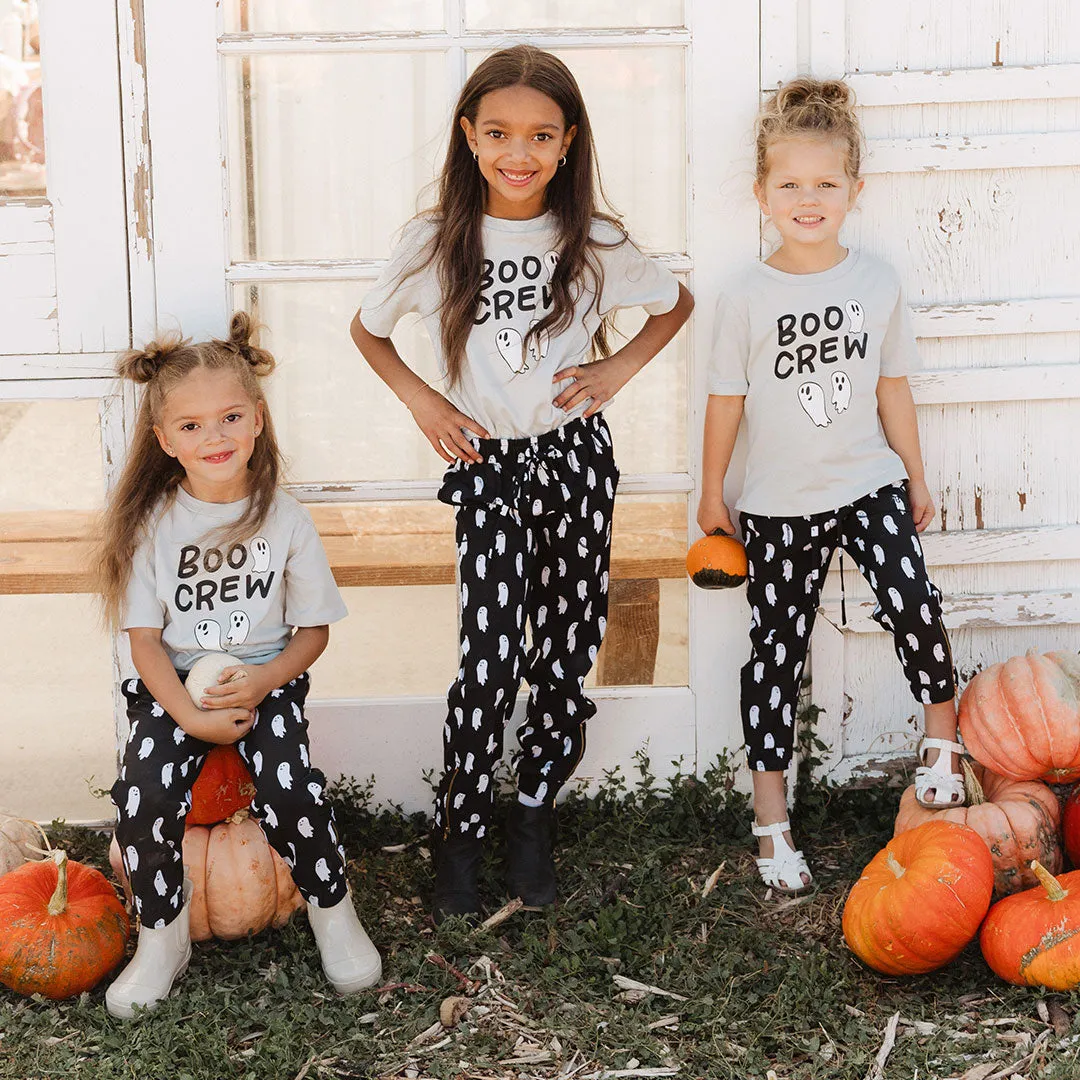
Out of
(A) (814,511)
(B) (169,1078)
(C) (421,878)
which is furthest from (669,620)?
(B) (169,1078)

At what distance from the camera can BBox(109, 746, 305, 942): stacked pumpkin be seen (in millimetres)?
2629

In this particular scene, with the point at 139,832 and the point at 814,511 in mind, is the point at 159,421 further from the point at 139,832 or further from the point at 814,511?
the point at 814,511

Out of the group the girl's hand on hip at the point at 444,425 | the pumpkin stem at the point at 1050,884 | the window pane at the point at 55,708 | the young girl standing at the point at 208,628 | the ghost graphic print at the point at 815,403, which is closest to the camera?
the pumpkin stem at the point at 1050,884

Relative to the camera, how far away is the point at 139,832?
2.43 metres

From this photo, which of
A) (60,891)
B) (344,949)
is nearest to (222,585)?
(60,891)

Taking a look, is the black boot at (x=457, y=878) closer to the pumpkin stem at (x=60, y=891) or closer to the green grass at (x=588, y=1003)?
the green grass at (x=588, y=1003)

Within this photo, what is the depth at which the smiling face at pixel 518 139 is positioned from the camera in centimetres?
257

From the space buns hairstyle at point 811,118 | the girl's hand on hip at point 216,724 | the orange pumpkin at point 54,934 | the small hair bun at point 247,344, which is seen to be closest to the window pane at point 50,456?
the small hair bun at point 247,344

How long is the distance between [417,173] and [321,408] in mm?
592

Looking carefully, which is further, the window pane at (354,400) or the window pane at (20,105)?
the window pane at (354,400)

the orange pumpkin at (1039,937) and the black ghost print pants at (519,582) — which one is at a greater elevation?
the black ghost print pants at (519,582)

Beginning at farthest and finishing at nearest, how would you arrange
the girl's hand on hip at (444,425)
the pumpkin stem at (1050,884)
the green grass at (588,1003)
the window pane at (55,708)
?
1. the window pane at (55,708)
2. the girl's hand on hip at (444,425)
3. the pumpkin stem at (1050,884)
4. the green grass at (588,1003)

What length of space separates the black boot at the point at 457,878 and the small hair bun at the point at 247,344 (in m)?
1.13

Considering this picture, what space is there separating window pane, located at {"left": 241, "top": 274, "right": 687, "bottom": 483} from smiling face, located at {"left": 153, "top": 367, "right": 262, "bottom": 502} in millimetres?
402
